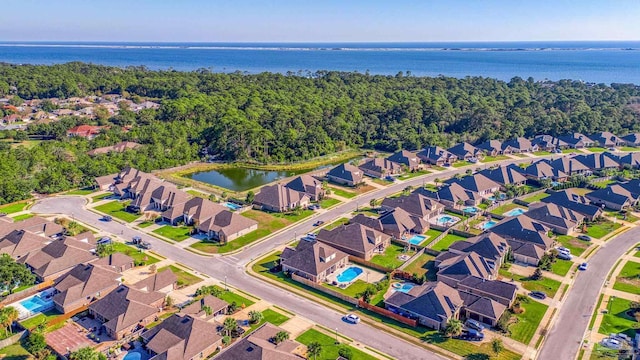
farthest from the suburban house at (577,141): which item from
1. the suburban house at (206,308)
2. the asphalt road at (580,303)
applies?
the suburban house at (206,308)

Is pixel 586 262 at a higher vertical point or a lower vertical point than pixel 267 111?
lower

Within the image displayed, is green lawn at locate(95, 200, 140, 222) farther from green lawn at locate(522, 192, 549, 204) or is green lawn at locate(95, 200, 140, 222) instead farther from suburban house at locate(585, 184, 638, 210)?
suburban house at locate(585, 184, 638, 210)

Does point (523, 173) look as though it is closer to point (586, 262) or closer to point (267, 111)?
point (586, 262)

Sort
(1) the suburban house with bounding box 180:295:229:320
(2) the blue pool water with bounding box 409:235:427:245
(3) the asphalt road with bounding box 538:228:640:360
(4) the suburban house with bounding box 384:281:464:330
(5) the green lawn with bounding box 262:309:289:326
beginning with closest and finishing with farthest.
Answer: (3) the asphalt road with bounding box 538:228:640:360
(4) the suburban house with bounding box 384:281:464:330
(1) the suburban house with bounding box 180:295:229:320
(5) the green lawn with bounding box 262:309:289:326
(2) the blue pool water with bounding box 409:235:427:245

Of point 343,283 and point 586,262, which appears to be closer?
point 343,283

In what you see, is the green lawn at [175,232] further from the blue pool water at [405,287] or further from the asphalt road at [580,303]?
the asphalt road at [580,303]

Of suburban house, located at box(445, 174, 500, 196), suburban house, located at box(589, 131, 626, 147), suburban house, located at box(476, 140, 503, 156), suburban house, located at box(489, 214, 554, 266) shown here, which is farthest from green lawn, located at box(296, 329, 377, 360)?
suburban house, located at box(589, 131, 626, 147)

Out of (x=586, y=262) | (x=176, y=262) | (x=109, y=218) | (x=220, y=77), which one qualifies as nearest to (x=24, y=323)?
(x=176, y=262)
